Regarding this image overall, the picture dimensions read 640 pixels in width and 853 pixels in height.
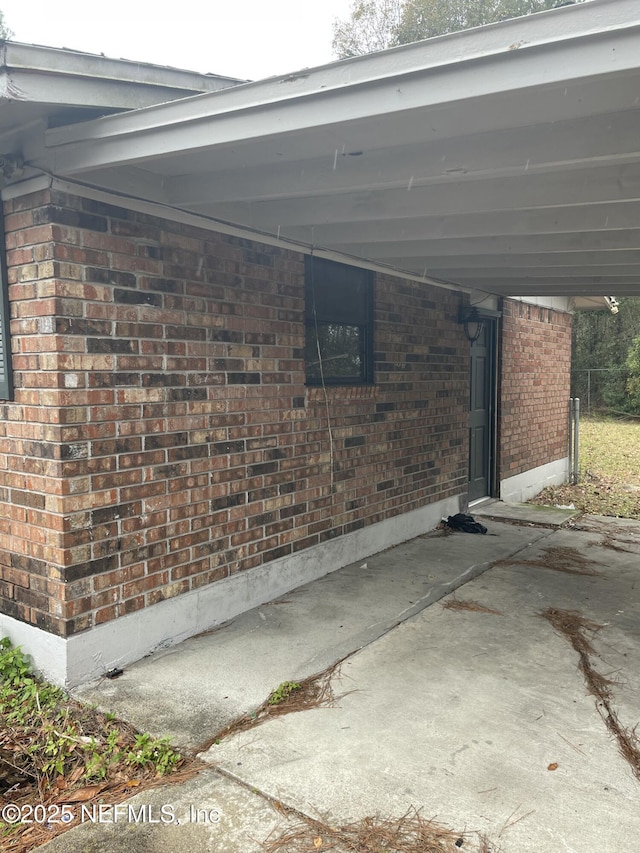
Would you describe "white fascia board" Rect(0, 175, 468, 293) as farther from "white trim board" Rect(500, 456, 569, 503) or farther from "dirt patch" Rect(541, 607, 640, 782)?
"white trim board" Rect(500, 456, 569, 503)

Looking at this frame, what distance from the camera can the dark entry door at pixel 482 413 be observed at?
8.13 m

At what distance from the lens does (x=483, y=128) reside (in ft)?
8.74

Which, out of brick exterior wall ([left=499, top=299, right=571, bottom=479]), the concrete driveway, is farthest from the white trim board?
the concrete driveway

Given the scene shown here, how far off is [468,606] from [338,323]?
2.49 metres

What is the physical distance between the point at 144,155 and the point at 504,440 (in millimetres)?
6601

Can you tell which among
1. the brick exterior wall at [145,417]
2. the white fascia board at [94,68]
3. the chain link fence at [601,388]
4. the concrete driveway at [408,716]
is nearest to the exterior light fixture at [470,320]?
the brick exterior wall at [145,417]

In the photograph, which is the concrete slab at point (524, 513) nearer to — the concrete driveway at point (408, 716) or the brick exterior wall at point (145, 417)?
the concrete driveway at point (408, 716)

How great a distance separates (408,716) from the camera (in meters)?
3.23

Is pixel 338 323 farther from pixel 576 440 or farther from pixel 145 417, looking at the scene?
pixel 576 440

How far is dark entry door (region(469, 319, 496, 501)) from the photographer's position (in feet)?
26.7

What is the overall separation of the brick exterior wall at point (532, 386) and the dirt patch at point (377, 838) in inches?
258

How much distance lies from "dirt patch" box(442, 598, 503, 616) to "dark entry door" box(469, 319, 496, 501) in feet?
11.4

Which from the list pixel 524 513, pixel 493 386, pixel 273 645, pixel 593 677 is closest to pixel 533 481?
pixel 524 513

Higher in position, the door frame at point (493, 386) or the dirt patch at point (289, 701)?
the door frame at point (493, 386)
